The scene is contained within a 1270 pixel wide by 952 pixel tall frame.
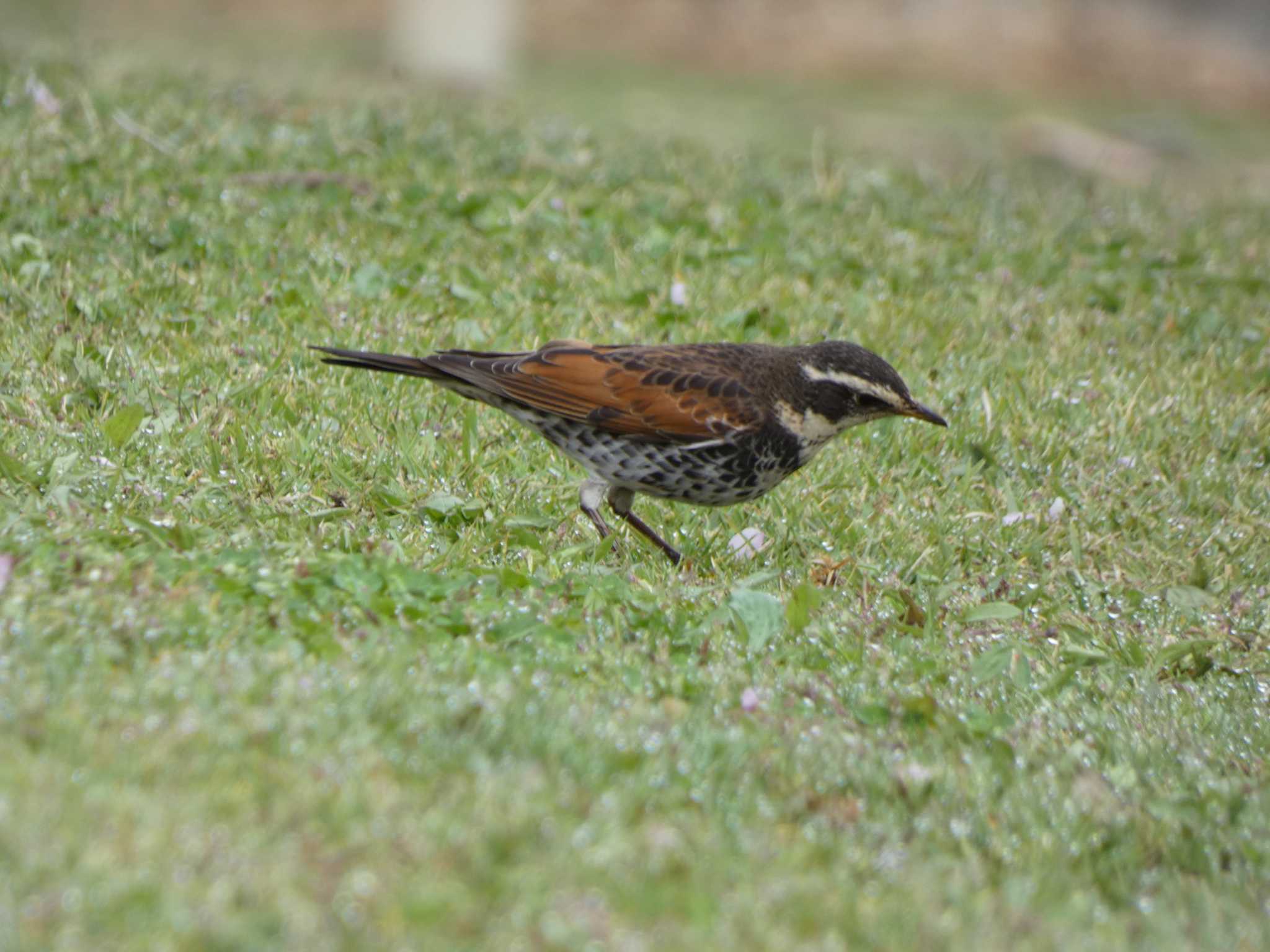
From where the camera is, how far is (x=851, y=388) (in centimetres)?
675

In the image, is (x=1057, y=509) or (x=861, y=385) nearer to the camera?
(x=861, y=385)

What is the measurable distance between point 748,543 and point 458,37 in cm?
2060

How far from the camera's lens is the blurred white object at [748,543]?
276 inches

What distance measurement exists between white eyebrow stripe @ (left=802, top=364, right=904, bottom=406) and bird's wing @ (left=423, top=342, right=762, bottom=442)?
0.37 metres

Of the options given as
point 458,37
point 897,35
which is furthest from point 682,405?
point 897,35

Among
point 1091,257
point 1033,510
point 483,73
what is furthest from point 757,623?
point 483,73

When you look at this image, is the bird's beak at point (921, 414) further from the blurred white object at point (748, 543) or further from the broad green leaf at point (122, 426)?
the broad green leaf at point (122, 426)

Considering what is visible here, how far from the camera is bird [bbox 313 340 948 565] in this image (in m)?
6.67

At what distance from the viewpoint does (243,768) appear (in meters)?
4.07

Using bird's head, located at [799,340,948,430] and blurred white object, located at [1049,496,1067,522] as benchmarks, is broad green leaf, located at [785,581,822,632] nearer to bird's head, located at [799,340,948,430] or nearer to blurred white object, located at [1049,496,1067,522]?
bird's head, located at [799,340,948,430]

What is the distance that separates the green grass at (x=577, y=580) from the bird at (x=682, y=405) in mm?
397

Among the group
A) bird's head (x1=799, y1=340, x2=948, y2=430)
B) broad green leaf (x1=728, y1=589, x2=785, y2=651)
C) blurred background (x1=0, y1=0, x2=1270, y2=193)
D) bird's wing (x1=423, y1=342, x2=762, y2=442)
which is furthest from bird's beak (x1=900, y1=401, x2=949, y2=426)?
blurred background (x1=0, y1=0, x2=1270, y2=193)

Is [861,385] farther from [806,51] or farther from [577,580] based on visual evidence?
[806,51]

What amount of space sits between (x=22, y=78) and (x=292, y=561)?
7939 millimetres
